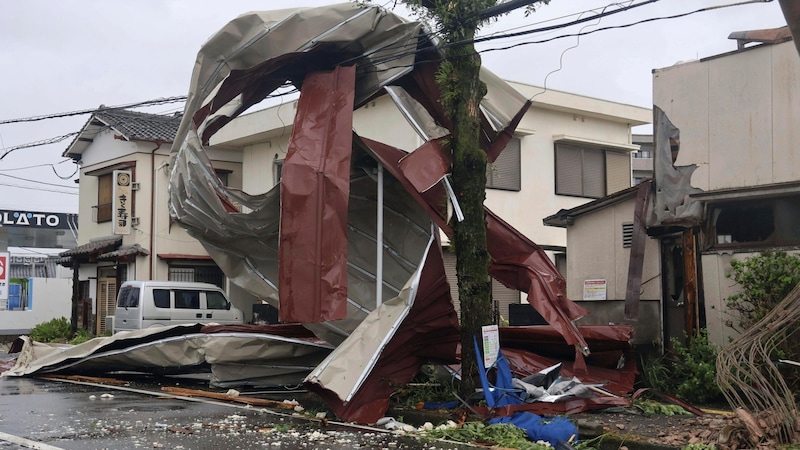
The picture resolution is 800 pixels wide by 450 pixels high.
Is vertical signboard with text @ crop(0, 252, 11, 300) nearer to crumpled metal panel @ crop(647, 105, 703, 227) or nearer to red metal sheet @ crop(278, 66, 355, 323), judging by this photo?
red metal sheet @ crop(278, 66, 355, 323)

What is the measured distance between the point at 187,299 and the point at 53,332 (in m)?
7.20

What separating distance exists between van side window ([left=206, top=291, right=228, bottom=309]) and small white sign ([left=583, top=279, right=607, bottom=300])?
13220 millimetres

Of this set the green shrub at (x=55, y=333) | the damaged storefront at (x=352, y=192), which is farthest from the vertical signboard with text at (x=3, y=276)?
the damaged storefront at (x=352, y=192)

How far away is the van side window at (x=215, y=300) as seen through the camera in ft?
79.3

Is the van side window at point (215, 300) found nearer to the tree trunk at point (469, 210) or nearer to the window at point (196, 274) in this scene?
the window at point (196, 274)

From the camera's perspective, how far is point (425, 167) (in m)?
10.6

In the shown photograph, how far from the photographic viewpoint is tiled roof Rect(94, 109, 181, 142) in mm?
27578

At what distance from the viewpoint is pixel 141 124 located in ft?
95.6

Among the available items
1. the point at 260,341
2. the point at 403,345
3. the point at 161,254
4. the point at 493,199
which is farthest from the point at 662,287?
the point at 161,254

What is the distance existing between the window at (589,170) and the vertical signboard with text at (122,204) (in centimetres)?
1407

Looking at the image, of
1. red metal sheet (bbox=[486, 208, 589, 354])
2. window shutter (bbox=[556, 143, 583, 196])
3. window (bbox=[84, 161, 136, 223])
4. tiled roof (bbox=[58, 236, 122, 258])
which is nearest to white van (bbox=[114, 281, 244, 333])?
tiled roof (bbox=[58, 236, 122, 258])

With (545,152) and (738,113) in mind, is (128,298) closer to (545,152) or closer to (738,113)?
(545,152)

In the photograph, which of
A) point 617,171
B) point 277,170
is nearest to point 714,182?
point 617,171

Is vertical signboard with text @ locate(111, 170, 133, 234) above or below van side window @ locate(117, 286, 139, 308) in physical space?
above
